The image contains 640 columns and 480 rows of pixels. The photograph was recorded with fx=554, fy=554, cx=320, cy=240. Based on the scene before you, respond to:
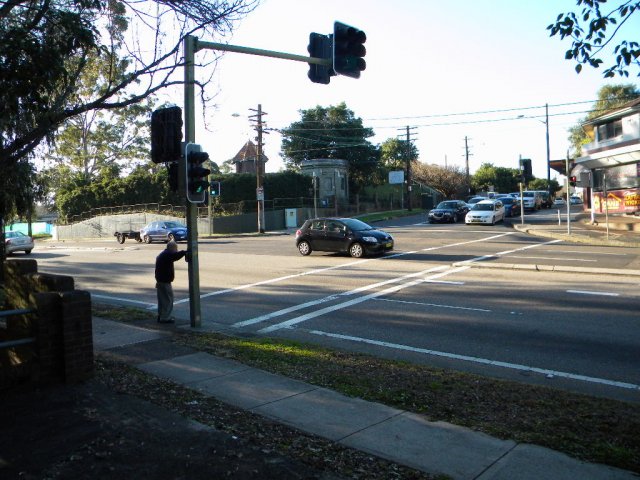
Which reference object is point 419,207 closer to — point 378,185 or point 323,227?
point 378,185

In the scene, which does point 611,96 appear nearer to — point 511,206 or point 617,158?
point 511,206

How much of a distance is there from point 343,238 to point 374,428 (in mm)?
16331

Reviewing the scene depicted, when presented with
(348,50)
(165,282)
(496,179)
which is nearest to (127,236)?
(165,282)

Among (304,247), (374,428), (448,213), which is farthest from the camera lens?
(448,213)

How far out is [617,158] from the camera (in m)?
35.0

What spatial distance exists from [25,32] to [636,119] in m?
36.3

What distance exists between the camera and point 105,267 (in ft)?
70.6

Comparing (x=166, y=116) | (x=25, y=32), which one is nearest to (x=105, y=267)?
(x=166, y=116)

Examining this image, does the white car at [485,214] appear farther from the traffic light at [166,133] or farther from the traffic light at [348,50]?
the traffic light at [166,133]

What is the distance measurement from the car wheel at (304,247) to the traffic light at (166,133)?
13.0 meters

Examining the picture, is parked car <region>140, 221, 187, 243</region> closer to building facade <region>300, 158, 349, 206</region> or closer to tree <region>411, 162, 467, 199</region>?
building facade <region>300, 158, 349, 206</region>

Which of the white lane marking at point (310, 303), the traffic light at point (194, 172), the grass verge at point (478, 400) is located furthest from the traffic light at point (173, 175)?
the grass verge at point (478, 400)

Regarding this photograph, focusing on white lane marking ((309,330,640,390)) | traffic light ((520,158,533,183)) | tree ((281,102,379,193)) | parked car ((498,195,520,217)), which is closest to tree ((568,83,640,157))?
parked car ((498,195,520,217))

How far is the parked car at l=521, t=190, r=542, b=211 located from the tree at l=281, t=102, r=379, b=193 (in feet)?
57.9
